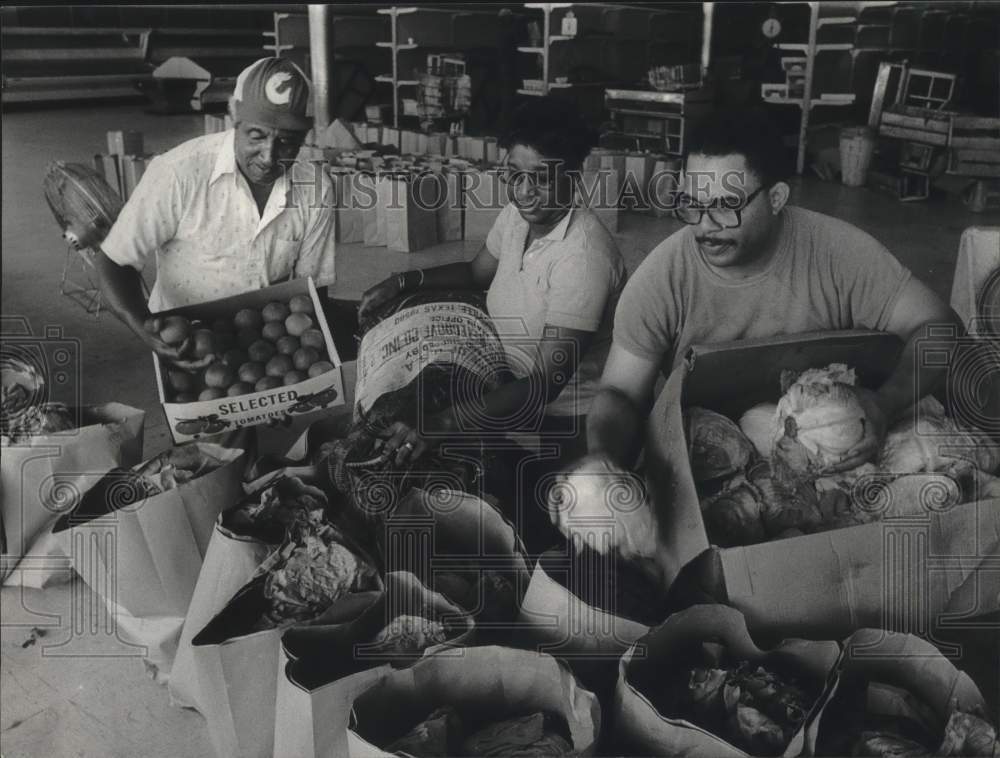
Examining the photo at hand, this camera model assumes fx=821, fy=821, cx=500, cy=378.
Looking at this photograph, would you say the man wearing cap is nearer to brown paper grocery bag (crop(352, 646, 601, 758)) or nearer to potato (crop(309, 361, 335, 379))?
potato (crop(309, 361, 335, 379))

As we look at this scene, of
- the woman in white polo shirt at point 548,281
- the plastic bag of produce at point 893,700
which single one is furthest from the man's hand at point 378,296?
the plastic bag of produce at point 893,700

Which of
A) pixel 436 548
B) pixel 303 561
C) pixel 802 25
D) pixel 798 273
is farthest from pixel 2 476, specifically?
pixel 802 25

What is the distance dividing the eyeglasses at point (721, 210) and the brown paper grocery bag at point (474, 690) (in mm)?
783

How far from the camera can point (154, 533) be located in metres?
1.46

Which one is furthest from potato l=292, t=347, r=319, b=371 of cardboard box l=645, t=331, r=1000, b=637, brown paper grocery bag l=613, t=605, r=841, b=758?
brown paper grocery bag l=613, t=605, r=841, b=758

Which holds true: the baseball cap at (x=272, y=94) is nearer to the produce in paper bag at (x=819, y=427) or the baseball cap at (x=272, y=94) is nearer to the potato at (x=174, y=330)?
the potato at (x=174, y=330)

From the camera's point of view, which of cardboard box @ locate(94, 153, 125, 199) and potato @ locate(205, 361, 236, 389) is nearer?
potato @ locate(205, 361, 236, 389)

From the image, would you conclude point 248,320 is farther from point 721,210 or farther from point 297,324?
point 721,210

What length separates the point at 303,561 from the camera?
1313mm

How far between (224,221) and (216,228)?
3cm

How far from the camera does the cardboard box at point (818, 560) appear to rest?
1144mm

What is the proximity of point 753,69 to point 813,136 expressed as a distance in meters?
1.09

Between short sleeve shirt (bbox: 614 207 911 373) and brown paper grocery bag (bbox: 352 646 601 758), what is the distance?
67 cm

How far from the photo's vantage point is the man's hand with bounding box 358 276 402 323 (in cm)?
179
